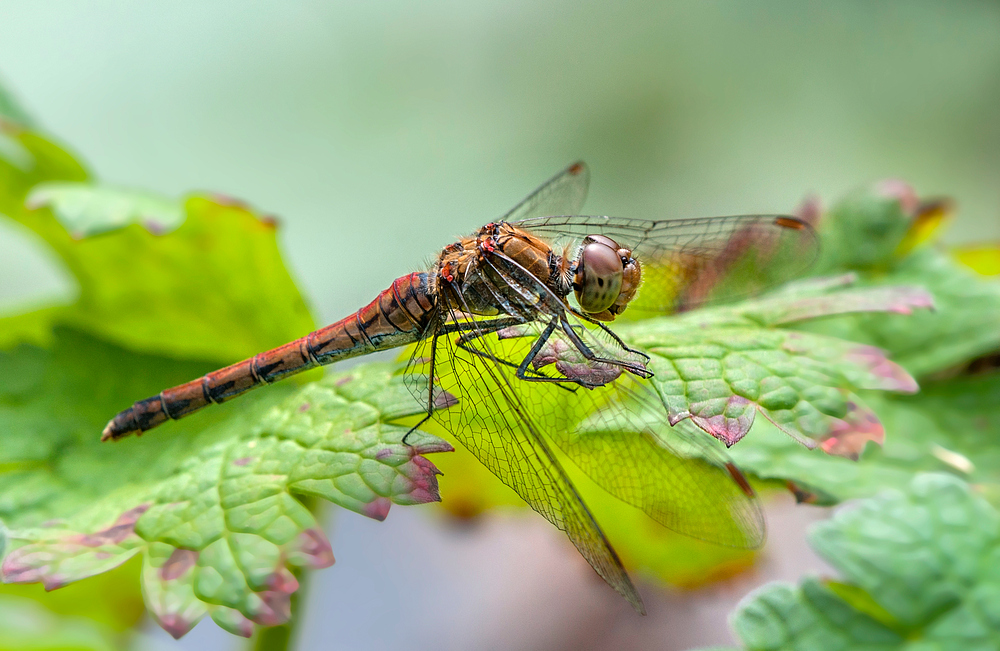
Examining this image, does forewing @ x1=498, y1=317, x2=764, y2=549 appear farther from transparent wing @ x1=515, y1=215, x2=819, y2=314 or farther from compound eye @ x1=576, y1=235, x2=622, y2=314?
transparent wing @ x1=515, y1=215, x2=819, y2=314

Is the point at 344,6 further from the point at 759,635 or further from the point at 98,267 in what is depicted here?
the point at 759,635

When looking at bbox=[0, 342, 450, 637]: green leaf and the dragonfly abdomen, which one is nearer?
bbox=[0, 342, 450, 637]: green leaf

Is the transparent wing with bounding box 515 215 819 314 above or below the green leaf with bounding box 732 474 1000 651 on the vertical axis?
above

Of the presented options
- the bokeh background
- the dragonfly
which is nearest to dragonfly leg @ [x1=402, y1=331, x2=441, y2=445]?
the dragonfly

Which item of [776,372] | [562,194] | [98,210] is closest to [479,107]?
[562,194]

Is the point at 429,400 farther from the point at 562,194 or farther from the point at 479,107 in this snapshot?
the point at 479,107

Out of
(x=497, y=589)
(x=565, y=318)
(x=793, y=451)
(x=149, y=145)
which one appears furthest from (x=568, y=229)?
(x=149, y=145)
